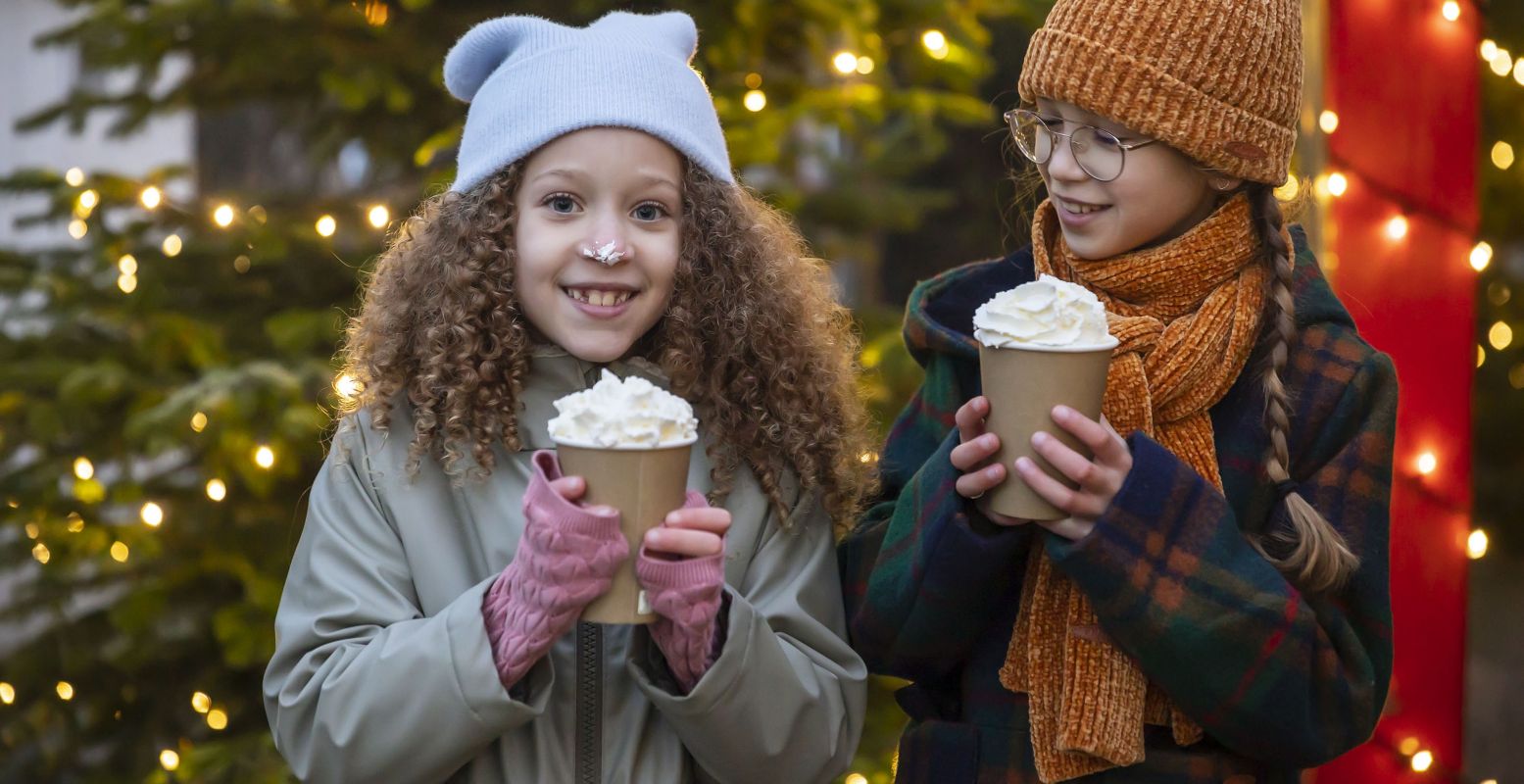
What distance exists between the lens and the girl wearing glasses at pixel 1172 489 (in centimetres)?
215

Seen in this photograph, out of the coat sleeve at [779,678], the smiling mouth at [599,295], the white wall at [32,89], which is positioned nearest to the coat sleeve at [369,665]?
the coat sleeve at [779,678]

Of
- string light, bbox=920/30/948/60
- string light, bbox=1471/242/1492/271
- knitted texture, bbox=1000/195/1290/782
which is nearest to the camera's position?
knitted texture, bbox=1000/195/1290/782

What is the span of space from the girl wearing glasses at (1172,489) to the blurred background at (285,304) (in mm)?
1491

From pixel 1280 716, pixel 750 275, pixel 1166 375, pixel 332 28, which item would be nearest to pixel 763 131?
pixel 332 28

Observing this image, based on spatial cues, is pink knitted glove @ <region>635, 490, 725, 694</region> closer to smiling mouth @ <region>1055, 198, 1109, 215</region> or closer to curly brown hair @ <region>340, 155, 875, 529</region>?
curly brown hair @ <region>340, 155, 875, 529</region>

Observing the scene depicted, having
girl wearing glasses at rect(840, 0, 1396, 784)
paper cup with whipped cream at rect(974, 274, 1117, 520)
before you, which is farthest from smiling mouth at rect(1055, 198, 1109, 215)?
paper cup with whipped cream at rect(974, 274, 1117, 520)

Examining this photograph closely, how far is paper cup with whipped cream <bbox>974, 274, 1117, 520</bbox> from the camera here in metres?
2.07

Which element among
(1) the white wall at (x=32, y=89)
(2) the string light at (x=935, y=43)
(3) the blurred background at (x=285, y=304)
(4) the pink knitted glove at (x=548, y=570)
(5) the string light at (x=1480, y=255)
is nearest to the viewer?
(4) the pink knitted glove at (x=548, y=570)

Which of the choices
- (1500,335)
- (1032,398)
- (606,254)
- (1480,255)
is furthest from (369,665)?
(1500,335)

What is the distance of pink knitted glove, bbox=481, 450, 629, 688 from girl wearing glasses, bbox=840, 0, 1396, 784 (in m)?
0.56

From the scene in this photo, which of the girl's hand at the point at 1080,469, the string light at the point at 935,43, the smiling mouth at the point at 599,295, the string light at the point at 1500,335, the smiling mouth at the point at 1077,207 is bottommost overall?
the string light at the point at 1500,335

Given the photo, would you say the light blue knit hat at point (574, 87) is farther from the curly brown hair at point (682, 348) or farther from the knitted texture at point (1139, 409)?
the knitted texture at point (1139, 409)

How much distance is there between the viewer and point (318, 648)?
220 cm

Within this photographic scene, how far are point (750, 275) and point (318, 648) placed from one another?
36.7 inches
